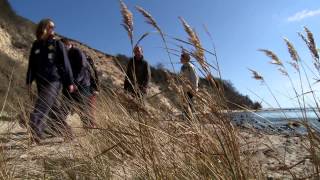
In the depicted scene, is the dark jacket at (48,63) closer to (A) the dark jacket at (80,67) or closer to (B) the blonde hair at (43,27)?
(B) the blonde hair at (43,27)

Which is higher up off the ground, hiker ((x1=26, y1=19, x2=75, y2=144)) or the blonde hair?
the blonde hair

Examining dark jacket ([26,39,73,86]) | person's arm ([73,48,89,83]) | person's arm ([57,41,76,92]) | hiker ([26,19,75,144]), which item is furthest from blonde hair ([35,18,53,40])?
person's arm ([73,48,89,83])

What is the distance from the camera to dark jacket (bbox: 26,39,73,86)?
5195 mm

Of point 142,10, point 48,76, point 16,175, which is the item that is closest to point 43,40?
point 48,76

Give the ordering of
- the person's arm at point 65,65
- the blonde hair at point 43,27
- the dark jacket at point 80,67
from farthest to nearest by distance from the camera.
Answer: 1. the dark jacket at point 80,67
2. the person's arm at point 65,65
3. the blonde hair at point 43,27

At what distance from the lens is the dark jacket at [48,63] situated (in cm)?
520

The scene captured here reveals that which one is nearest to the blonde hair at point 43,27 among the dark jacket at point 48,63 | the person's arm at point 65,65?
the dark jacket at point 48,63

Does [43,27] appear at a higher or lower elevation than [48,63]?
higher

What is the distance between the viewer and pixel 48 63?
523 centimetres

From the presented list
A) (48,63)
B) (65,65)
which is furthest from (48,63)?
(65,65)

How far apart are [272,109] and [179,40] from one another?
61cm

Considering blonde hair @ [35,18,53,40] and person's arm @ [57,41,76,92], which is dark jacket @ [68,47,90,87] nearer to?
person's arm @ [57,41,76,92]

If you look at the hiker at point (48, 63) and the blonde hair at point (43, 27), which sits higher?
the blonde hair at point (43, 27)

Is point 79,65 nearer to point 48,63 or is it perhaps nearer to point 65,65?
point 65,65
